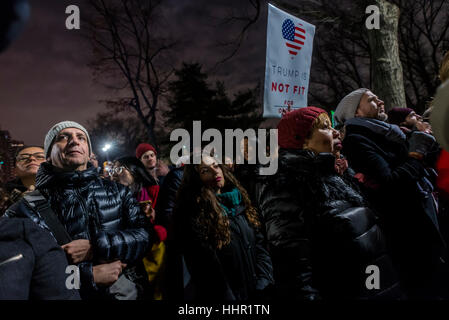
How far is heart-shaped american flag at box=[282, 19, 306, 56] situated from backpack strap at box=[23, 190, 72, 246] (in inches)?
120

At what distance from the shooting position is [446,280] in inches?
112

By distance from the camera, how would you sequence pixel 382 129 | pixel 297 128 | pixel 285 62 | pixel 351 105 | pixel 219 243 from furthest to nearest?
pixel 285 62 < pixel 351 105 < pixel 382 129 < pixel 219 243 < pixel 297 128

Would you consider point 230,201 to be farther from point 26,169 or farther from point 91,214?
point 26,169

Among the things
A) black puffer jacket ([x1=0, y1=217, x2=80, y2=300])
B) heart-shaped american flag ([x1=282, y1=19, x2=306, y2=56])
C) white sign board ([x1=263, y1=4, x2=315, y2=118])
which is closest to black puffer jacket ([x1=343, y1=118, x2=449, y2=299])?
white sign board ([x1=263, y1=4, x2=315, y2=118])

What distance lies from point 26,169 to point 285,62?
303 cm

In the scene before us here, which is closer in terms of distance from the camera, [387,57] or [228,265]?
[228,265]

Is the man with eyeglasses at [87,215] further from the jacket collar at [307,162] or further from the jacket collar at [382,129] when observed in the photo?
the jacket collar at [382,129]

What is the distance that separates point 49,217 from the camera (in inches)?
71.7

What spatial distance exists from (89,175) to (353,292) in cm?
196

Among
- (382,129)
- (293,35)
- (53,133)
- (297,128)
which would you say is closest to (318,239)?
(297,128)

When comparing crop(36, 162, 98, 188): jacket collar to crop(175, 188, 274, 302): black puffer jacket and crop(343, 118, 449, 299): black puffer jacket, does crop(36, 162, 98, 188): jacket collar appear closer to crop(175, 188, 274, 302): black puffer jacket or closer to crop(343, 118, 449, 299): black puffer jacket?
crop(175, 188, 274, 302): black puffer jacket

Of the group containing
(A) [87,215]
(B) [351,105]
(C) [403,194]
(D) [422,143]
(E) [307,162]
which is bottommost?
(A) [87,215]

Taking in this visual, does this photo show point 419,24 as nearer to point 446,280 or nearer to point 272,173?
point 446,280

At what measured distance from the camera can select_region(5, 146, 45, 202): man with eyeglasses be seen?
8.65 ft
